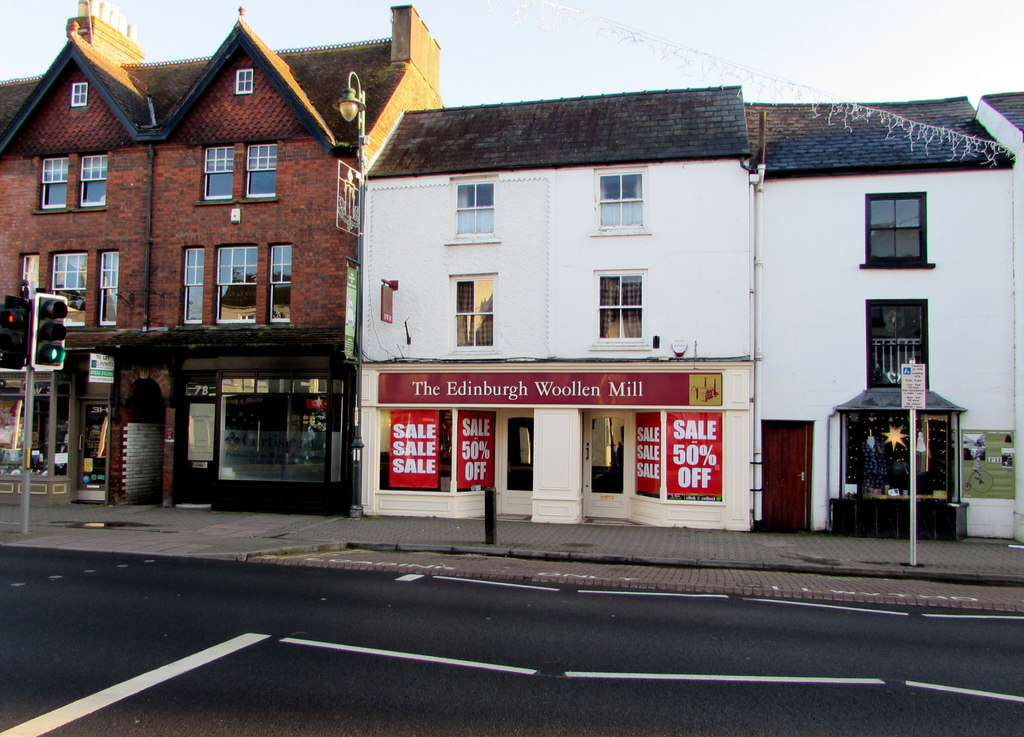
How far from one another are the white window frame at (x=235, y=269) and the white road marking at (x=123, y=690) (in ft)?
42.9

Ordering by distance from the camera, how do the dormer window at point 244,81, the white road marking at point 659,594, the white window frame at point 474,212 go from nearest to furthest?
the white road marking at point 659,594
the white window frame at point 474,212
the dormer window at point 244,81

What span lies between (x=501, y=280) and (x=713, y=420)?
18.1 feet

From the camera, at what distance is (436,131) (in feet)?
63.5

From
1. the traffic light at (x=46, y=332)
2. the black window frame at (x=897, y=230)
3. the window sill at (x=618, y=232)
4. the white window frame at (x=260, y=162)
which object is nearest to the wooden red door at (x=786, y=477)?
the black window frame at (x=897, y=230)

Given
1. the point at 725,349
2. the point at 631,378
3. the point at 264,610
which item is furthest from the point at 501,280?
the point at 264,610

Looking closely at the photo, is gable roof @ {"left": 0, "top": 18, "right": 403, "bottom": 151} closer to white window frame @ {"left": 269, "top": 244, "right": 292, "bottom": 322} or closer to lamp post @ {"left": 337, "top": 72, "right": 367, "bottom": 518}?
lamp post @ {"left": 337, "top": 72, "right": 367, "bottom": 518}

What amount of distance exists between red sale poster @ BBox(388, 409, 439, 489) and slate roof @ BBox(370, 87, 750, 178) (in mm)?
5661

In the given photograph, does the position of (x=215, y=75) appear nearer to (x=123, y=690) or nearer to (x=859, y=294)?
(x=859, y=294)

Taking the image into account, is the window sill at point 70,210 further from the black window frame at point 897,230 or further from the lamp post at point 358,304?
the black window frame at point 897,230

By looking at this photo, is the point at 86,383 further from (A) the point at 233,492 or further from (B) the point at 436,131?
(B) the point at 436,131

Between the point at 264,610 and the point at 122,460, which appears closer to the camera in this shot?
the point at 264,610

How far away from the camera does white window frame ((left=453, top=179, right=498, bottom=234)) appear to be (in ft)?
58.2

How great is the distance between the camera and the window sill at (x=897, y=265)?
52.1ft

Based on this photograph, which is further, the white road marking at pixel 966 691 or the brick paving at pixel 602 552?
the brick paving at pixel 602 552
